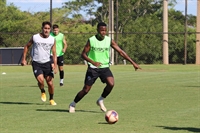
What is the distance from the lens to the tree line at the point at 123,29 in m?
47.6

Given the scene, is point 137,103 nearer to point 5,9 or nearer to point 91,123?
point 91,123

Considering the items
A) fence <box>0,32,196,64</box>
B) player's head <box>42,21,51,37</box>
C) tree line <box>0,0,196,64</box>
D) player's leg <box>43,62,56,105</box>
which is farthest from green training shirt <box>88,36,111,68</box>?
fence <box>0,32,196,64</box>

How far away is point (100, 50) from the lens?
1222 cm

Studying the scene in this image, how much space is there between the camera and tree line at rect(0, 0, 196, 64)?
4762 centimetres

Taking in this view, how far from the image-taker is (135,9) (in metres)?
69.2

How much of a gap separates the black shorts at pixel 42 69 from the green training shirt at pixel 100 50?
2.05m

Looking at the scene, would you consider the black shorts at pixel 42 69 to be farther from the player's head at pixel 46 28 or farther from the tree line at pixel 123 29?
the tree line at pixel 123 29

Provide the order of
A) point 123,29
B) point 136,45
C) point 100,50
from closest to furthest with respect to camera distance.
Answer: point 100,50
point 136,45
point 123,29

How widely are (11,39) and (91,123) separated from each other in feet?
127

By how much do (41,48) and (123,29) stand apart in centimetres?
4767

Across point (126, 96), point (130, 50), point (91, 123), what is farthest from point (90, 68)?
point (130, 50)

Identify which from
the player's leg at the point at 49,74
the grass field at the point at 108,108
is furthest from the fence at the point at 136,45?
the player's leg at the point at 49,74

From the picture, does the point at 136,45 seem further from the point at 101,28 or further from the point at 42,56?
the point at 101,28

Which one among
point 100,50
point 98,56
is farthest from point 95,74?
point 100,50
